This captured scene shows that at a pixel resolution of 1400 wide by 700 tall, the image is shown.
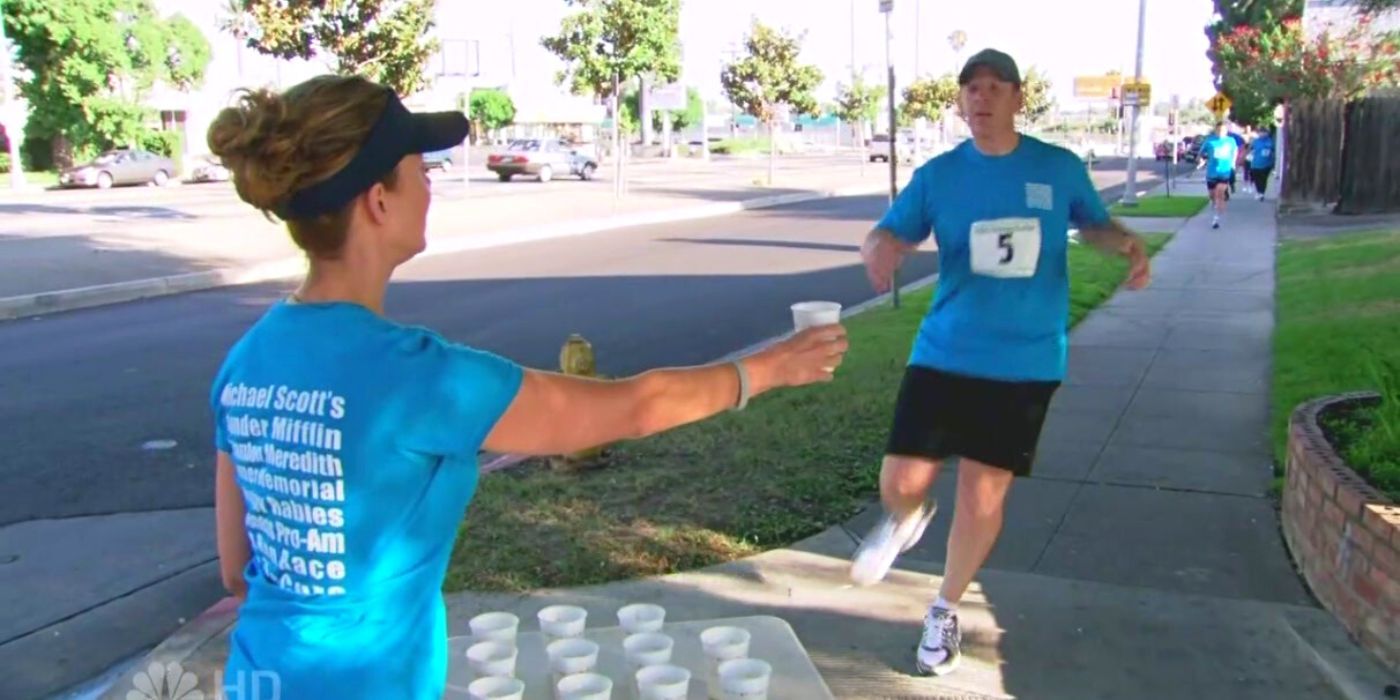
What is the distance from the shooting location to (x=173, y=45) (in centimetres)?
5844

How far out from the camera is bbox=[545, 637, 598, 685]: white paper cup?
10.5ft

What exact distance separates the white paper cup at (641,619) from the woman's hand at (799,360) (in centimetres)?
145

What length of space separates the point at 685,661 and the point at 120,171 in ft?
138

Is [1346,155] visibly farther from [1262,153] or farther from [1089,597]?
[1089,597]

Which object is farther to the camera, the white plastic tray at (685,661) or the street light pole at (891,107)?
the street light pole at (891,107)

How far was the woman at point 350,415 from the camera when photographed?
1711 millimetres

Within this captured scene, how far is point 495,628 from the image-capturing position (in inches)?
136

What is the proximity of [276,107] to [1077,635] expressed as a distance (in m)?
3.44

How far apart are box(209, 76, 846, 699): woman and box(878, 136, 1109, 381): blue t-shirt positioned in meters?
2.12

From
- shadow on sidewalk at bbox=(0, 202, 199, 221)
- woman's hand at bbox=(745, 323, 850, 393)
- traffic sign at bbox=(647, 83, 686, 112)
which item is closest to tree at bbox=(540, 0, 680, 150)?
traffic sign at bbox=(647, 83, 686, 112)

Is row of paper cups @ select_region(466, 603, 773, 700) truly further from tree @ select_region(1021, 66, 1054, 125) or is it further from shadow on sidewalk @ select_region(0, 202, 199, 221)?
tree @ select_region(1021, 66, 1054, 125)

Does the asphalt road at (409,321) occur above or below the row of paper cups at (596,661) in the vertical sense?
below

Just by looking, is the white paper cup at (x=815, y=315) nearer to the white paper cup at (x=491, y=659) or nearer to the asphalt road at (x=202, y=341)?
the white paper cup at (x=491, y=659)

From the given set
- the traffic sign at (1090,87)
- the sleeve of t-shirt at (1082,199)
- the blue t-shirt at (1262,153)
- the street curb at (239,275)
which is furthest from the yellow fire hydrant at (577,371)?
the traffic sign at (1090,87)
